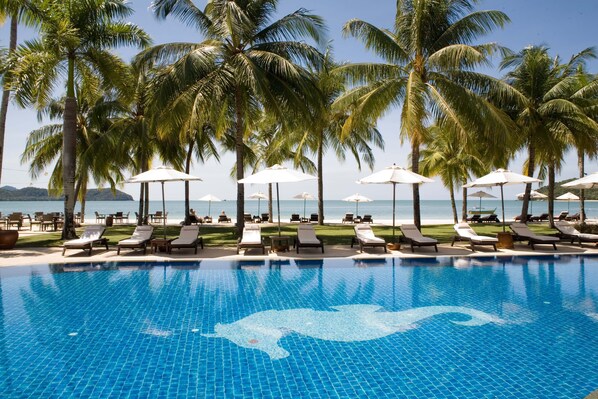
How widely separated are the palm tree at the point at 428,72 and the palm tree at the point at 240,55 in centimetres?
199

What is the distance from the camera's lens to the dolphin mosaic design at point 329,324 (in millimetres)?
5664

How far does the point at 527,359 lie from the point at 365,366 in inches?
80.1

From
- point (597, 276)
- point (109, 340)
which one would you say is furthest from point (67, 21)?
point (597, 276)

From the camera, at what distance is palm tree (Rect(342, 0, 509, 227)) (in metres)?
13.7

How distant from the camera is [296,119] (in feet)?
49.0

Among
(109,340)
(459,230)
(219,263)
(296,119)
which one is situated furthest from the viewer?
(296,119)

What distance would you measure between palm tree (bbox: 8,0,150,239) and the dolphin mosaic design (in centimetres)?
1153

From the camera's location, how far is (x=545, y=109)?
54.9 ft

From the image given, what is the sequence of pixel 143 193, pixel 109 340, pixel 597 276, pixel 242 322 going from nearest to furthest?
1. pixel 109 340
2. pixel 242 322
3. pixel 597 276
4. pixel 143 193

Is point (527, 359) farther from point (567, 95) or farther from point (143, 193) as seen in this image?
point (143, 193)

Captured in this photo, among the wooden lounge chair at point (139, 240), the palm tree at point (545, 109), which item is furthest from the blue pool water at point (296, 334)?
the palm tree at point (545, 109)

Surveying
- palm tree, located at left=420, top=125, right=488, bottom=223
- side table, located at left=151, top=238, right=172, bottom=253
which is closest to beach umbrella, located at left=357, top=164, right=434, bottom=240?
side table, located at left=151, top=238, right=172, bottom=253

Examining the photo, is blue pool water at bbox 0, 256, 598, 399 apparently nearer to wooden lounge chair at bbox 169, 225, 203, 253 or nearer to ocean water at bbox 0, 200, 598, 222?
wooden lounge chair at bbox 169, 225, 203, 253

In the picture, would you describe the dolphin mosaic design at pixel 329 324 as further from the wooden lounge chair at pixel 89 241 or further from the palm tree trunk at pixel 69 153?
the palm tree trunk at pixel 69 153
